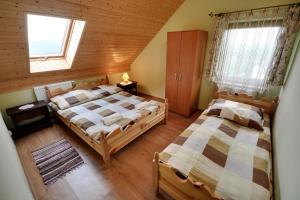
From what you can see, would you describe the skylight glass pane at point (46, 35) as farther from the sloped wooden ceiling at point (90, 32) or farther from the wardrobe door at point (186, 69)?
the wardrobe door at point (186, 69)

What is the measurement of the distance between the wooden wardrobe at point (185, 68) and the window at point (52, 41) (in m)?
1.84

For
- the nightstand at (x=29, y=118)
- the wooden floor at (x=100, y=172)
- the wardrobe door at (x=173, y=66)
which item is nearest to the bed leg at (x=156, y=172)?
the wooden floor at (x=100, y=172)

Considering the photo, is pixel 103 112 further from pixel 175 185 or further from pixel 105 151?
pixel 175 185

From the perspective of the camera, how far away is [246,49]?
264 cm

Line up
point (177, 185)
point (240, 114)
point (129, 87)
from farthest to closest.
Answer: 1. point (129, 87)
2. point (240, 114)
3. point (177, 185)

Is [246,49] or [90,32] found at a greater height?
[90,32]

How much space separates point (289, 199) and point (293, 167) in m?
0.22

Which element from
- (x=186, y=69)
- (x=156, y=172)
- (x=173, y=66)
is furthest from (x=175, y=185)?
(x=173, y=66)

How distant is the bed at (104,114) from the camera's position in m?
2.09

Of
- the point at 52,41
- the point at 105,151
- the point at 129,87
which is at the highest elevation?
the point at 52,41

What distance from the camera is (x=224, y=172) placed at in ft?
4.47

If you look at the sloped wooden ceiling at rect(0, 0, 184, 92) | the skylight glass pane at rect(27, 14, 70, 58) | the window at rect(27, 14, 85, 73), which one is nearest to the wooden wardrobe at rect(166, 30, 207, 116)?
the sloped wooden ceiling at rect(0, 0, 184, 92)

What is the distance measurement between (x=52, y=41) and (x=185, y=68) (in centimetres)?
279

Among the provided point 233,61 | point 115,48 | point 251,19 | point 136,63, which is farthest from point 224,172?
point 136,63
